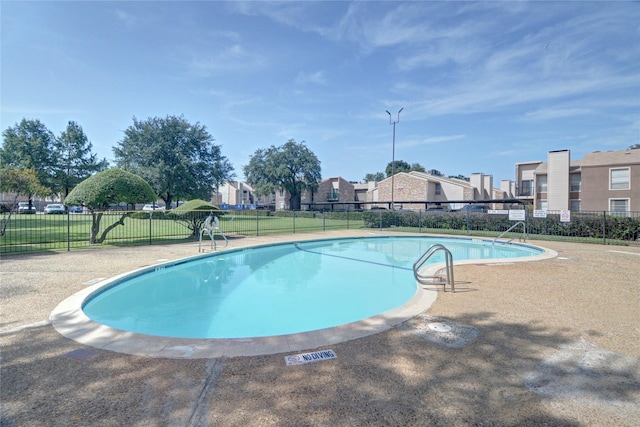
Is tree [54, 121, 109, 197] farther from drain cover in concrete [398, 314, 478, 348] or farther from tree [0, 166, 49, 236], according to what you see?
drain cover in concrete [398, 314, 478, 348]

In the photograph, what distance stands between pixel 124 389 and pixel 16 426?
67 centimetres

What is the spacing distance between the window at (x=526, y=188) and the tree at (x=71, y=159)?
5283 centimetres

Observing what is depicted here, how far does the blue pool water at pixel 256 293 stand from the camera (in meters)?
5.77

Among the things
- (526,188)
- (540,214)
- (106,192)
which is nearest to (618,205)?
(540,214)

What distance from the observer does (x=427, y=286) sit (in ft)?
21.6

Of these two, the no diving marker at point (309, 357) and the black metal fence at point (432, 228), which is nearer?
the no diving marker at point (309, 357)

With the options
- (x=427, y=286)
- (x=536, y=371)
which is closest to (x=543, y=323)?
(x=536, y=371)

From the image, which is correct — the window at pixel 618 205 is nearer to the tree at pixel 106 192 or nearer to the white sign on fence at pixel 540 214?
the white sign on fence at pixel 540 214

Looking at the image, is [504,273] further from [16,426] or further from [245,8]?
[245,8]

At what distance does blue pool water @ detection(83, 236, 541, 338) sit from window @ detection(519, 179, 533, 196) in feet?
102

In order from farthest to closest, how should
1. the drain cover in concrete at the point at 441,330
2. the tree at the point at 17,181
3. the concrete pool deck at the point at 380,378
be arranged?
the tree at the point at 17,181, the drain cover in concrete at the point at 441,330, the concrete pool deck at the point at 380,378

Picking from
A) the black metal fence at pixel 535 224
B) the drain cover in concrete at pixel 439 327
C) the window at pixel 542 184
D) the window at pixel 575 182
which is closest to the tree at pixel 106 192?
the drain cover in concrete at pixel 439 327

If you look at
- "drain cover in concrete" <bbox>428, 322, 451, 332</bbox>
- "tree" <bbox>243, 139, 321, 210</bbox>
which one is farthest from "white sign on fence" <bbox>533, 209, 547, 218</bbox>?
"tree" <bbox>243, 139, 321, 210</bbox>

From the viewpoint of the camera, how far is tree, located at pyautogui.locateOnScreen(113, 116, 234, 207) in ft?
96.9
